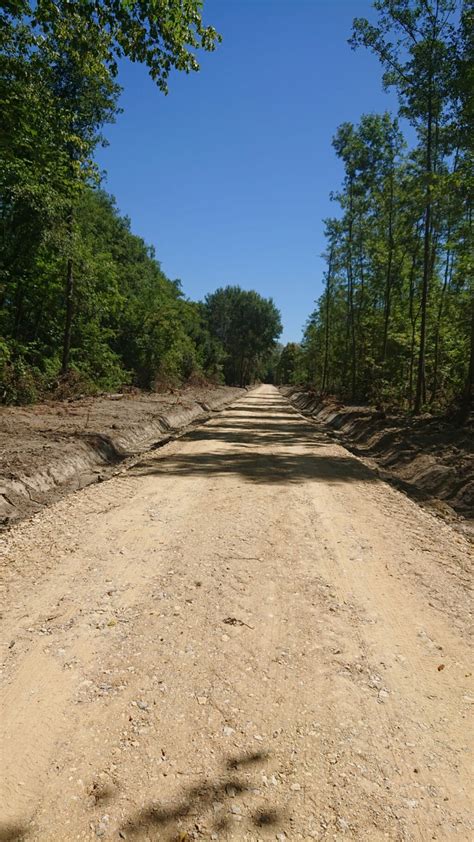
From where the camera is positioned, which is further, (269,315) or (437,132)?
(269,315)

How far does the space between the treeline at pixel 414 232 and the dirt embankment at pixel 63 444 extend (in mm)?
9121

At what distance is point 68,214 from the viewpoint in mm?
18875

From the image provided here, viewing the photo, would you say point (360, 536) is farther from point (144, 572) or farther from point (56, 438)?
point (56, 438)

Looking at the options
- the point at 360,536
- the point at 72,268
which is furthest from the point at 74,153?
the point at 360,536

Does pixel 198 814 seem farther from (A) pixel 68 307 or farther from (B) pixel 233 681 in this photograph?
(A) pixel 68 307

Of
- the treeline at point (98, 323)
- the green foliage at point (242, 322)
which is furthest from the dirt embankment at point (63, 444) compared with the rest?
the green foliage at point (242, 322)

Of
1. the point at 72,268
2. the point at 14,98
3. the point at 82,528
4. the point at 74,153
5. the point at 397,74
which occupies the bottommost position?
the point at 82,528

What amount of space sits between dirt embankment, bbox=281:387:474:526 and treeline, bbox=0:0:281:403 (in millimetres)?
7889

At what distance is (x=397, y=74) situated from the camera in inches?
663

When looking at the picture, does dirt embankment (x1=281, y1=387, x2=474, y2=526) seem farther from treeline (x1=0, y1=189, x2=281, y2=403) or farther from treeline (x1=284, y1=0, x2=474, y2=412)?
treeline (x1=0, y1=189, x2=281, y2=403)

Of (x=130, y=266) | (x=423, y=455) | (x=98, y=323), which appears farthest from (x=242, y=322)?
(x=423, y=455)

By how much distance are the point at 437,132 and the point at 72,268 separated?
588 inches

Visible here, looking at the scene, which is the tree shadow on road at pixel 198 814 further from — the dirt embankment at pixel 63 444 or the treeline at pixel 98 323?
the treeline at pixel 98 323

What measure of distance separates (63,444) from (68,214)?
12.7 metres
